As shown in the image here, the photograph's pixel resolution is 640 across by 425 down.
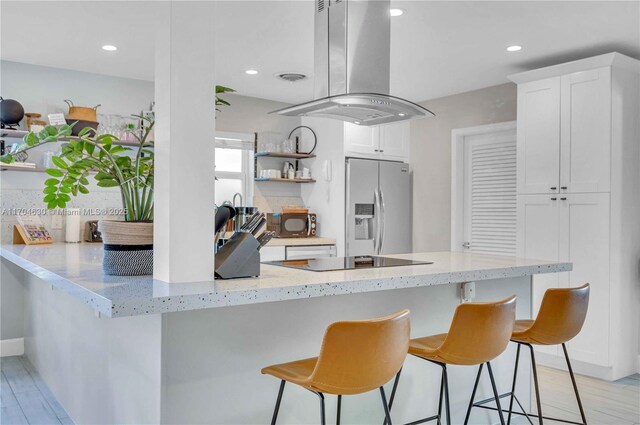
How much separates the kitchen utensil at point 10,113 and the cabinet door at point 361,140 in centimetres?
285

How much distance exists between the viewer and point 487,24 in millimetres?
3477

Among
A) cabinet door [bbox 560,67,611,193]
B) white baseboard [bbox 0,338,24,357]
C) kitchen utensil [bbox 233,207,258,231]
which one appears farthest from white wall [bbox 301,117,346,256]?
kitchen utensil [bbox 233,207,258,231]

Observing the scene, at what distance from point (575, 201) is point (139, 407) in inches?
136

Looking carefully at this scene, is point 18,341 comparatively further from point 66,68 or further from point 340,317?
point 340,317

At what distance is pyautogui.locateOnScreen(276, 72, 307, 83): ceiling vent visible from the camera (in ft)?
15.3

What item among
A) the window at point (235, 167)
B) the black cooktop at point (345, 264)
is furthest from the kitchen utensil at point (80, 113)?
the black cooktop at point (345, 264)

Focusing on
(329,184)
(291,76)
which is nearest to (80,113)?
(291,76)

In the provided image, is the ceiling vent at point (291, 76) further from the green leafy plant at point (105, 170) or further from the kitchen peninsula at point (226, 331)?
the green leafy plant at point (105, 170)

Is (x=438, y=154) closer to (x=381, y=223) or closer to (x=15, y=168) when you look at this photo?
(x=381, y=223)

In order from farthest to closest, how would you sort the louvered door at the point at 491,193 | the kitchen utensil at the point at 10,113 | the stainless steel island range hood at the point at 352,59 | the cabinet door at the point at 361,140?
1. the cabinet door at the point at 361,140
2. the louvered door at the point at 491,193
3. the kitchen utensil at the point at 10,113
4. the stainless steel island range hood at the point at 352,59

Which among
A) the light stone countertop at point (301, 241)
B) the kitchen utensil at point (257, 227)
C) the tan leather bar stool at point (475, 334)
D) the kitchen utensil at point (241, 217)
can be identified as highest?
the kitchen utensil at point (241, 217)

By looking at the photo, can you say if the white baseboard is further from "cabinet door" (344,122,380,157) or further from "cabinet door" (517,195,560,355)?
"cabinet door" (517,195,560,355)

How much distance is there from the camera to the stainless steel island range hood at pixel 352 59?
277 cm

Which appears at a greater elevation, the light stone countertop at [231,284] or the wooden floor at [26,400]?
the light stone countertop at [231,284]
